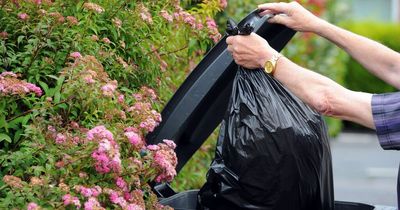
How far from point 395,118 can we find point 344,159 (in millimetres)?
11556

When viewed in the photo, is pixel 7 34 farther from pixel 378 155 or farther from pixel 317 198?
pixel 378 155

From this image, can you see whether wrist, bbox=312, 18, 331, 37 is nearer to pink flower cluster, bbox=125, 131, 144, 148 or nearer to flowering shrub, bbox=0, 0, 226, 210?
flowering shrub, bbox=0, 0, 226, 210

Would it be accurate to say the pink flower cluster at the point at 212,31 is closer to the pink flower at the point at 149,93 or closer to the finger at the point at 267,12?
the finger at the point at 267,12

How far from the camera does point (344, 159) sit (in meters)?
13.6

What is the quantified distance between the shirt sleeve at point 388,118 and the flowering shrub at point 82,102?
0.59 metres

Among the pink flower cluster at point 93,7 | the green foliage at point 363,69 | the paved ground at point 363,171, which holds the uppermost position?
the pink flower cluster at point 93,7

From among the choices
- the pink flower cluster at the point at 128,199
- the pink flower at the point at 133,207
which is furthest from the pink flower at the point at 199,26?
the pink flower at the point at 133,207

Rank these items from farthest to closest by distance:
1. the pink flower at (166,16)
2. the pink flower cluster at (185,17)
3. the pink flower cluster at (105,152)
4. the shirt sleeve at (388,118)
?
the pink flower cluster at (185,17)
the pink flower at (166,16)
the shirt sleeve at (388,118)
the pink flower cluster at (105,152)

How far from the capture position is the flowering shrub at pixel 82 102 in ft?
6.97

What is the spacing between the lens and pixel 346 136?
671 inches

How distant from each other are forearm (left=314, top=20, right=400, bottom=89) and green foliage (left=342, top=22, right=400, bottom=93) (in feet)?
46.2

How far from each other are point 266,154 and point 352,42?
0.51 m

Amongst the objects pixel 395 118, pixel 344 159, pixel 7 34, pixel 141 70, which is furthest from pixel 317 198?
pixel 344 159

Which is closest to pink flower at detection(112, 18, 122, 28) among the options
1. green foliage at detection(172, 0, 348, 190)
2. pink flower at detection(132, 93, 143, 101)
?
pink flower at detection(132, 93, 143, 101)
